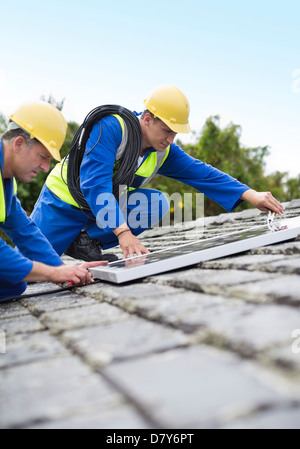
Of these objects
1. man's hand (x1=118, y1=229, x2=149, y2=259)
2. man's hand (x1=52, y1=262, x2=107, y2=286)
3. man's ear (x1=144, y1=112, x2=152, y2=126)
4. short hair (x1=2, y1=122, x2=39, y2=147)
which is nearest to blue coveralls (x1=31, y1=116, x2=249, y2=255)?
man's ear (x1=144, y1=112, x2=152, y2=126)

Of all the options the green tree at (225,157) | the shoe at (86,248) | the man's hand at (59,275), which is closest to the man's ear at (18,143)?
the man's hand at (59,275)

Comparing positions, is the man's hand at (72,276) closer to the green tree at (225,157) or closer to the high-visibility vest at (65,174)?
the high-visibility vest at (65,174)

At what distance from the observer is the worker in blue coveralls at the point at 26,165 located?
226 cm

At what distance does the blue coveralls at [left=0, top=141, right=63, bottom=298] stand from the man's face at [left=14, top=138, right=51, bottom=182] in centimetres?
Result: 10

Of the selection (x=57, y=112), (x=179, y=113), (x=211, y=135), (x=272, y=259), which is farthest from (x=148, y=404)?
(x=211, y=135)

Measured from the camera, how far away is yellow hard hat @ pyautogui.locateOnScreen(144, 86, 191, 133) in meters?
Answer: 3.32

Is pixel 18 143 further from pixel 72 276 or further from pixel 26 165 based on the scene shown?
pixel 72 276

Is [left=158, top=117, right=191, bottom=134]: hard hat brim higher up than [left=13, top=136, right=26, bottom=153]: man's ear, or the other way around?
[left=158, top=117, right=191, bottom=134]: hard hat brim

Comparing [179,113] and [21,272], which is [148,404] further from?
[179,113]

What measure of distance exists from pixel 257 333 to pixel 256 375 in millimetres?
168

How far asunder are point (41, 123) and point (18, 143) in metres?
0.19

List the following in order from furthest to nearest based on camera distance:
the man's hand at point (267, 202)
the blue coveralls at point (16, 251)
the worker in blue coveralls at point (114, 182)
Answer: the man's hand at point (267, 202), the worker in blue coveralls at point (114, 182), the blue coveralls at point (16, 251)

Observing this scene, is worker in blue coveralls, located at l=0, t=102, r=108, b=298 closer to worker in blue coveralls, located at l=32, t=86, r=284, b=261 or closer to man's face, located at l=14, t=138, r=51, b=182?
man's face, located at l=14, t=138, r=51, b=182

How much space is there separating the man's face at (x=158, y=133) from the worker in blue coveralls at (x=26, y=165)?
40.4 inches
